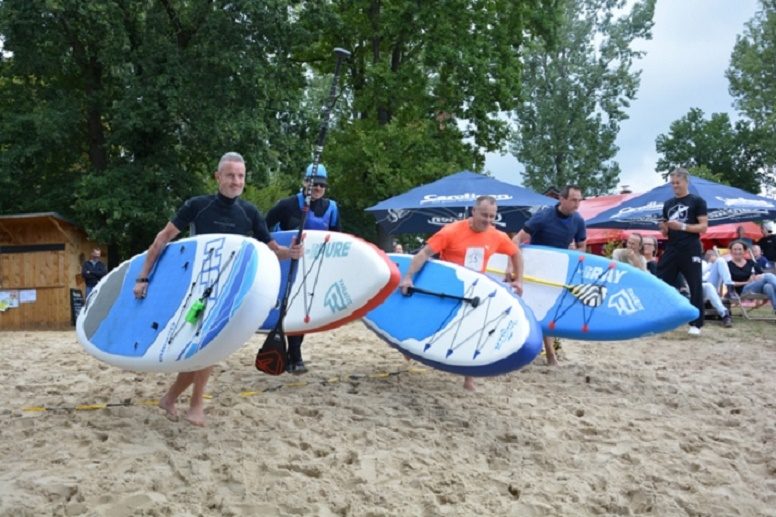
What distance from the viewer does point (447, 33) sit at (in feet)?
59.6

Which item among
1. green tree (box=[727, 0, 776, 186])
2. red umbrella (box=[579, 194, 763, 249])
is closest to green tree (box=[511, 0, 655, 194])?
green tree (box=[727, 0, 776, 186])

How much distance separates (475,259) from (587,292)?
140 cm

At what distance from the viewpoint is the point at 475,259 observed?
621cm

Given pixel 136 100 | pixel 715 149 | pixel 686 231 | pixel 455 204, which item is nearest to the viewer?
pixel 686 231

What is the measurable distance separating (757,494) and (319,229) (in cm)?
376

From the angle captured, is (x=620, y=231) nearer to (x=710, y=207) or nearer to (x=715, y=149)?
(x=710, y=207)

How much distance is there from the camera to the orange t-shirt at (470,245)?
620 centimetres

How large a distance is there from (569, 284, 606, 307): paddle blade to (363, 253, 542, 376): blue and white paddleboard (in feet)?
4.94

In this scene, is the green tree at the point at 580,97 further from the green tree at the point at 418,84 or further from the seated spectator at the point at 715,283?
the seated spectator at the point at 715,283

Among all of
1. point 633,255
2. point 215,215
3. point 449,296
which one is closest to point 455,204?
point 633,255

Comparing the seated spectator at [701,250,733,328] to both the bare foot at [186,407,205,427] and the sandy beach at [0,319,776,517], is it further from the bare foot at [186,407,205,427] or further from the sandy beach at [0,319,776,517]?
the bare foot at [186,407,205,427]

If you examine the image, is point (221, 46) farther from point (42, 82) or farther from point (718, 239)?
point (718, 239)

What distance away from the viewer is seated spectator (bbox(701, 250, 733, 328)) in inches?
405

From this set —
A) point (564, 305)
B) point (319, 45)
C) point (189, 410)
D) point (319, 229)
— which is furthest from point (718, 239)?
point (189, 410)
